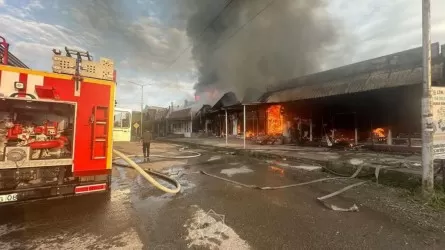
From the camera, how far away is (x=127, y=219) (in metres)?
4.20

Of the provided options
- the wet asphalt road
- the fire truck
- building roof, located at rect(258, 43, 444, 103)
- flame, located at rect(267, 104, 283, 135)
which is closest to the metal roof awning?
building roof, located at rect(258, 43, 444, 103)

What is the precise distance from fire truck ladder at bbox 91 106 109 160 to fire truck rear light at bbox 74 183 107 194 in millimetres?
539

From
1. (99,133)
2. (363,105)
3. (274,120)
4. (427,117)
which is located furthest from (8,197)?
(274,120)

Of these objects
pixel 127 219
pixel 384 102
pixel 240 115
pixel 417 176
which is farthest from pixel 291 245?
pixel 240 115

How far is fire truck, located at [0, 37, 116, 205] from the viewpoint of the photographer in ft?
13.2

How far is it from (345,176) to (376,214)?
3.41 m

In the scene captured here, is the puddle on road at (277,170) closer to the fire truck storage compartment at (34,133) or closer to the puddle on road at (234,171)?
the puddle on road at (234,171)

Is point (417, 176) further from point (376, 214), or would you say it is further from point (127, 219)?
point (127, 219)

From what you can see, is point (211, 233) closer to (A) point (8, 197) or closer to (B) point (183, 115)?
(A) point (8, 197)

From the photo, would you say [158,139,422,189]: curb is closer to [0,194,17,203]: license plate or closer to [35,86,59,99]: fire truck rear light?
[35,86,59,99]: fire truck rear light

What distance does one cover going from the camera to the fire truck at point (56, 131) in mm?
4031

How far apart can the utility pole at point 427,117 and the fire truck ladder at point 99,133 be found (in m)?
6.88

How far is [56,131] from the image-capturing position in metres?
4.92

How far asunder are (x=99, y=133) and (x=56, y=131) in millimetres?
1077
